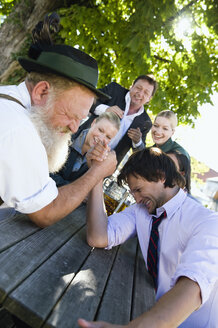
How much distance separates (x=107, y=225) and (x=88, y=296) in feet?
2.58

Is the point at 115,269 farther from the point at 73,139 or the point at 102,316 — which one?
the point at 73,139

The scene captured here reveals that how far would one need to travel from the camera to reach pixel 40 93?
4.89 feet

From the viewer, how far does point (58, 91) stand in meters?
1.46

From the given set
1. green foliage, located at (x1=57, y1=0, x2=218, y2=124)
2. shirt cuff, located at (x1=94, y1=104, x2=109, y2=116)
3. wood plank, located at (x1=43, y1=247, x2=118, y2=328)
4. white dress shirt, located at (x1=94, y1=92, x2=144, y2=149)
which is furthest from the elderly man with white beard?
green foliage, located at (x1=57, y1=0, x2=218, y2=124)

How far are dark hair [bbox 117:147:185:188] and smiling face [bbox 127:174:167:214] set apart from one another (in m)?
0.03

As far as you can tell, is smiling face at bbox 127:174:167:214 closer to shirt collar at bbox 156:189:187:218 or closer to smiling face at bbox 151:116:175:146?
shirt collar at bbox 156:189:187:218

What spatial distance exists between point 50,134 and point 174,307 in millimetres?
1111

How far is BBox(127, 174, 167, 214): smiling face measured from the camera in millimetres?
1829

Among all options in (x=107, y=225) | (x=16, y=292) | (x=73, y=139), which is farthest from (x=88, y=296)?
(x=73, y=139)

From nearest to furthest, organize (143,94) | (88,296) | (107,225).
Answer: (88,296) → (107,225) → (143,94)

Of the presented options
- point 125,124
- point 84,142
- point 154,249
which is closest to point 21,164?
point 154,249

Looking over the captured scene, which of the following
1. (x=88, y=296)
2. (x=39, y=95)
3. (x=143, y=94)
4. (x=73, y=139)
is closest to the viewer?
(x=88, y=296)

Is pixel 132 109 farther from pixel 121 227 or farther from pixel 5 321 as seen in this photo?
pixel 5 321

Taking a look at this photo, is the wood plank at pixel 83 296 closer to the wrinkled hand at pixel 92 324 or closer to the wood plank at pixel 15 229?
the wrinkled hand at pixel 92 324
